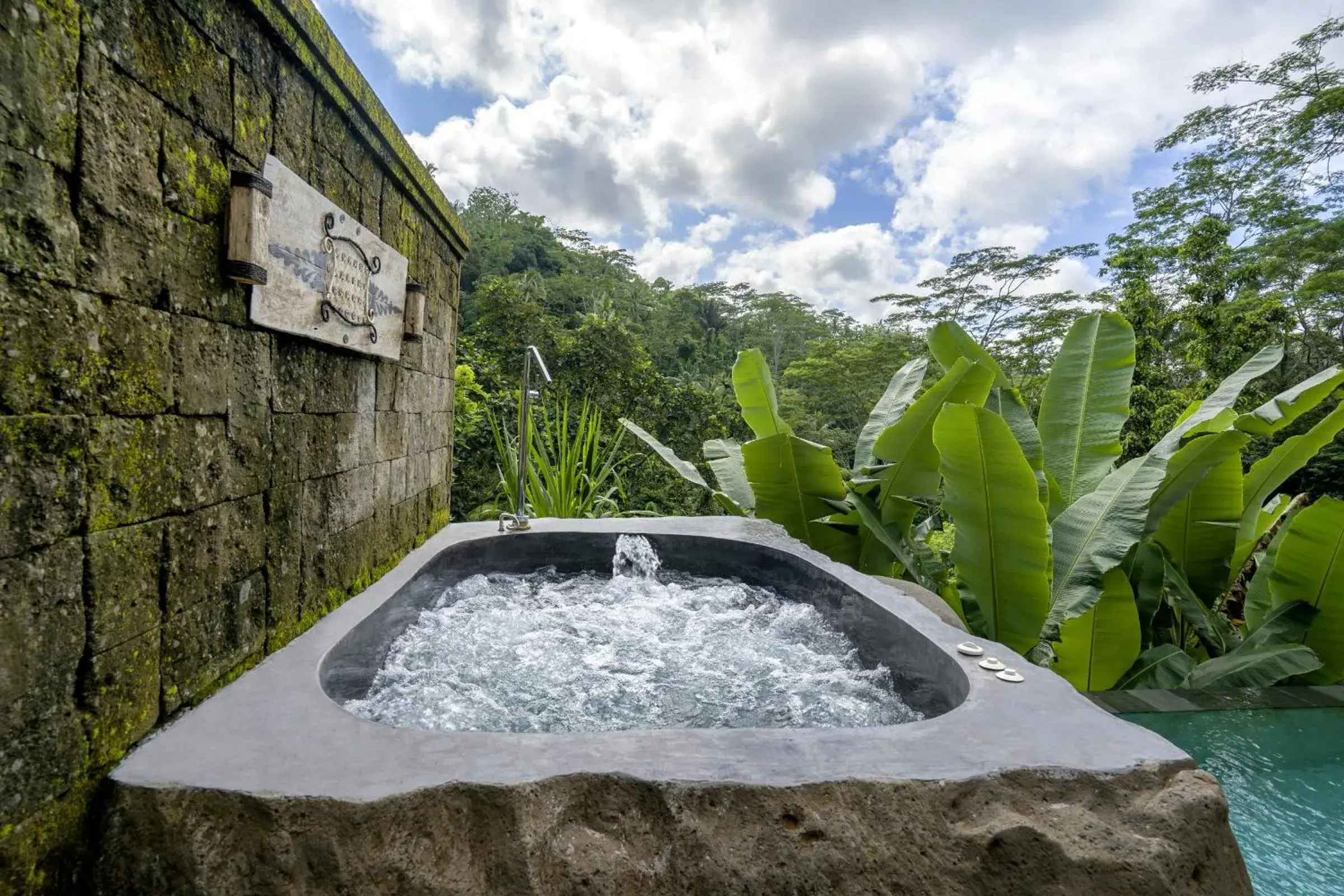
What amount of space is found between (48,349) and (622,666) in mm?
1567

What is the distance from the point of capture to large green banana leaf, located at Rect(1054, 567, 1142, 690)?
6.95 feet

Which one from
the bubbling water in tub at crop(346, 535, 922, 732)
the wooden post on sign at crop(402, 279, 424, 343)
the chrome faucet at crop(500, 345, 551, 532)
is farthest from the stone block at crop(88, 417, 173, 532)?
the chrome faucet at crop(500, 345, 551, 532)

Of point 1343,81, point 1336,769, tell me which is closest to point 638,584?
point 1336,769

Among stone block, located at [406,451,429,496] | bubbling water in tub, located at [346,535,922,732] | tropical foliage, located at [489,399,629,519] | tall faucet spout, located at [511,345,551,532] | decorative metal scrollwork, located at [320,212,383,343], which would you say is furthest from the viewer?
tropical foliage, located at [489,399,629,519]

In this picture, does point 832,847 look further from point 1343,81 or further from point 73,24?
point 1343,81

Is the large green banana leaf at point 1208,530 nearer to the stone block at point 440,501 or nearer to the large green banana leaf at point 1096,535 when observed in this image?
the large green banana leaf at point 1096,535

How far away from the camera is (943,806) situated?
1002 millimetres

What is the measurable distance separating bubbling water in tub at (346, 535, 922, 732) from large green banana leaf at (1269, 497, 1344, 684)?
64.3 inches

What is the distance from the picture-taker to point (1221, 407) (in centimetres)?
229

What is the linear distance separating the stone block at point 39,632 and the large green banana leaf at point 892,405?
2802 mm

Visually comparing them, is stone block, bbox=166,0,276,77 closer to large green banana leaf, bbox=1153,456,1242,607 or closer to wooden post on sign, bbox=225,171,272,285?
wooden post on sign, bbox=225,171,272,285

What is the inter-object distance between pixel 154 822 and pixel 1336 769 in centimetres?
266

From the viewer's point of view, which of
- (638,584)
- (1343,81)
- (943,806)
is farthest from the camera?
(1343,81)

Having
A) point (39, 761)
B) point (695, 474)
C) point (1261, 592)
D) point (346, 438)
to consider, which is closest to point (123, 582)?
point (39, 761)
